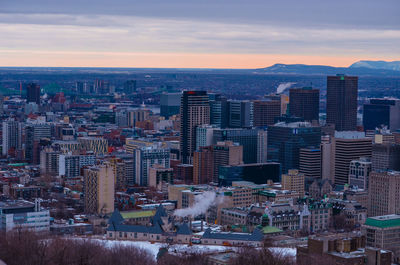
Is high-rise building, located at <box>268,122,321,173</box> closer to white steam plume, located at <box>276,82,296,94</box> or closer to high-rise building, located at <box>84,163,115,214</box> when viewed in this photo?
high-rise building, located at <box>84,163,115,214</box>

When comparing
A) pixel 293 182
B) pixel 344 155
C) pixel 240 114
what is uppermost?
pixel 240 114

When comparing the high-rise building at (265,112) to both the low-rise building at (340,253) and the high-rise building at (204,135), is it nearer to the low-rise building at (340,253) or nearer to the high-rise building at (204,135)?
the high-rise building at (204,135)

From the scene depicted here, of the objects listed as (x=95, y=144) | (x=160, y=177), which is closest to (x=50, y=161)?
(x=160, y=177)

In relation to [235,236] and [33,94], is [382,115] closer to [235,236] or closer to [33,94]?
[33,94]

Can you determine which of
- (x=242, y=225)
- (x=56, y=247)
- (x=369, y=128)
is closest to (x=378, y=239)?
(x=242, y=225)

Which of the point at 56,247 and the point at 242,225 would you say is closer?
the point at 56,247

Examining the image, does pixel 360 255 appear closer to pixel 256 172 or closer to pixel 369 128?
pixel 256 172
